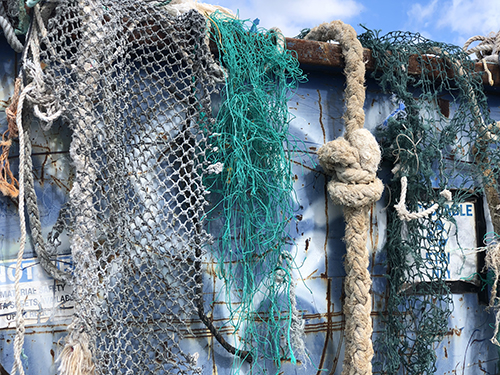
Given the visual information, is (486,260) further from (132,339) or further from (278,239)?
(132,339)

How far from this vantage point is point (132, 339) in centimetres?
117

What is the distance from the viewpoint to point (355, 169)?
1298 millimetres

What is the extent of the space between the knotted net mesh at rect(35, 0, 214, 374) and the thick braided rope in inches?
18.3

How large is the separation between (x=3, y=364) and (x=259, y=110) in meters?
1.08

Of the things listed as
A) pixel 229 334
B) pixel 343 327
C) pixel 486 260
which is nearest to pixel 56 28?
pixel 229 334

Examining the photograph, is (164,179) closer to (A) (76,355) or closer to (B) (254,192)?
(B) (254,192)

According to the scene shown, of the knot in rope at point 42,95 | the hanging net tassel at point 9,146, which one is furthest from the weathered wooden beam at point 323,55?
the hanging net tassel at point 9,146

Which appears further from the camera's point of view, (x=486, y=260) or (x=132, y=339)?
(x=486, y=260)

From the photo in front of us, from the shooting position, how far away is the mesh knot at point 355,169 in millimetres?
1279

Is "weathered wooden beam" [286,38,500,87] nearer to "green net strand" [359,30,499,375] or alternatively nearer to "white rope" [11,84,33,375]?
"green net strand" [359,30,499,375]

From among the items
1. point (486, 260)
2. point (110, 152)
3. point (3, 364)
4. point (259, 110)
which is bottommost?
point (3, 364)

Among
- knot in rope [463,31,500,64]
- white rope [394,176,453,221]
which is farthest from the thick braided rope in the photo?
knot in rope [463,31,500,64]

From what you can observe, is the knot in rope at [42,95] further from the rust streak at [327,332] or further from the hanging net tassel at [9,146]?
the rust streak at [327,332]

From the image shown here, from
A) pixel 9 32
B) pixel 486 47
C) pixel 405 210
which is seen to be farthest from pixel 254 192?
pixel 486 47
